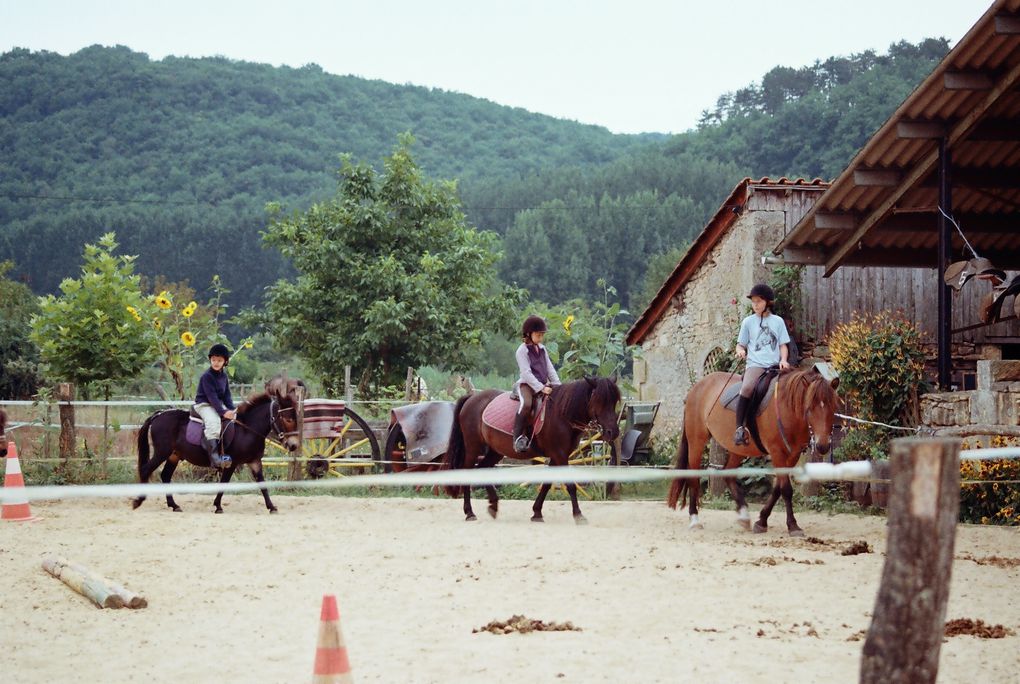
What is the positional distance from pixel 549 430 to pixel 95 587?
5.60m

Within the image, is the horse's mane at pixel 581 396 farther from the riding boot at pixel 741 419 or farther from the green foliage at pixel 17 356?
the green foliage at pixel 17 356

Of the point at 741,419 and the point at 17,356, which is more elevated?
the point at 17,356

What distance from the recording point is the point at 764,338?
11797mm

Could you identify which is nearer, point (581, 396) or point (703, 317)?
point (581, 396)

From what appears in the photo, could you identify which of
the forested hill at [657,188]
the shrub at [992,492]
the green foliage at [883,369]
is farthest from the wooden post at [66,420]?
the forested hill at [657,188]

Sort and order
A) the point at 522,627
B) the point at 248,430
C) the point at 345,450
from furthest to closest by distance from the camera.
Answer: the point at 345,450
the point at 248,430
the point at 522,627

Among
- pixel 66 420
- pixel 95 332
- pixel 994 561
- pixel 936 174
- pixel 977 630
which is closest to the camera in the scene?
pixel 977 630

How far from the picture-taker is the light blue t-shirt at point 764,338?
460 inches

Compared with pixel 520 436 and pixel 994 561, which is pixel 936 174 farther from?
pixel 994 561

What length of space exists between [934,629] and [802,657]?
250cm

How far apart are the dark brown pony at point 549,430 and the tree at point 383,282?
13.2m

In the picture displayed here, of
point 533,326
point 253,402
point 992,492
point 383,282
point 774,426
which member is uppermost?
point 383,282

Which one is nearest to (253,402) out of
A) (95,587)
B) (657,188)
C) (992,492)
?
(95,587)

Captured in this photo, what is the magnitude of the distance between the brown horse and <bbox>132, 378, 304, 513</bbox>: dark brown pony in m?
4.63
